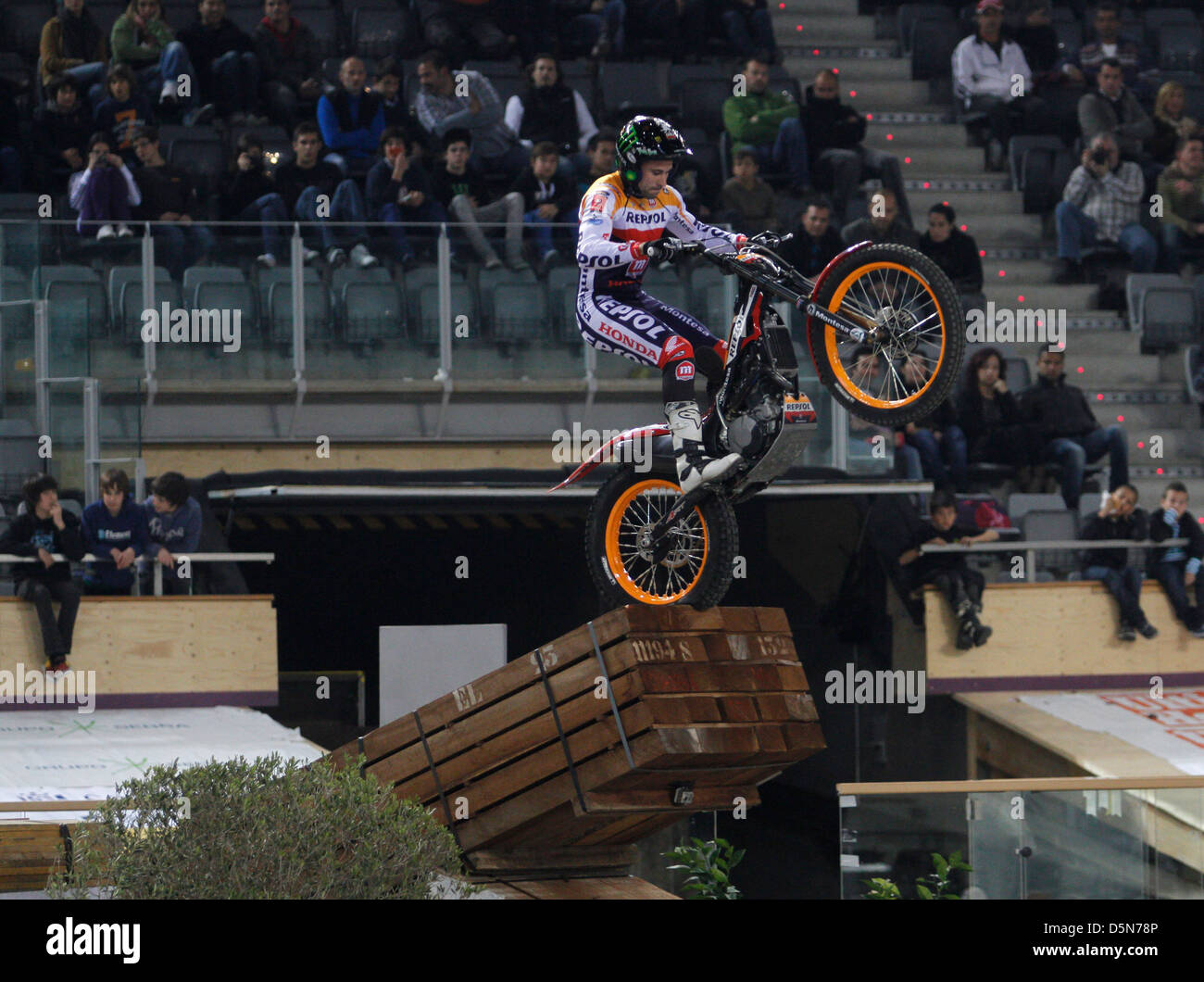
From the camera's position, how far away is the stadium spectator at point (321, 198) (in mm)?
14883

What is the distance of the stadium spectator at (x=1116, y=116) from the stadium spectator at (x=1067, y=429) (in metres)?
3.75

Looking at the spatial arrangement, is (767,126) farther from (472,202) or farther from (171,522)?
(171,522)

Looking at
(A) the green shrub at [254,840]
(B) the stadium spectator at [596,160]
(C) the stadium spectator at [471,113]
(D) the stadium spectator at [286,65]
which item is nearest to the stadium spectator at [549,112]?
(C) the stadium spectator at [471,113]

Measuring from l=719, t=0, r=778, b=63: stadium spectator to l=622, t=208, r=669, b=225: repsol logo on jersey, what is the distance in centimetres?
1035

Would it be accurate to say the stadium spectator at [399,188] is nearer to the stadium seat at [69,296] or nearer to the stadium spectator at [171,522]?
the stadium seat at [69,296]

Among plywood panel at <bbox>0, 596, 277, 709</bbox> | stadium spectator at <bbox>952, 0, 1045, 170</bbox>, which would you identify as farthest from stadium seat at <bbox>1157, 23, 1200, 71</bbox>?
plywood panel at <bbox>0, 596, 277, 709</bbox>

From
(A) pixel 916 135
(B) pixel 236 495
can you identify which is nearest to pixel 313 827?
(B) pixel 236 495

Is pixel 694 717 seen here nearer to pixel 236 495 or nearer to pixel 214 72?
pixel 236 495

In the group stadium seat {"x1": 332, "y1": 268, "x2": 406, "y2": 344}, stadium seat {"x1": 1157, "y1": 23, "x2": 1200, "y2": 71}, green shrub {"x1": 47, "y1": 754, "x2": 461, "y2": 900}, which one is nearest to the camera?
green shrub {"x1": 47, "y1": 754, "x2": 461, "y2": 900}

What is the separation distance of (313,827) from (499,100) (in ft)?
32.9

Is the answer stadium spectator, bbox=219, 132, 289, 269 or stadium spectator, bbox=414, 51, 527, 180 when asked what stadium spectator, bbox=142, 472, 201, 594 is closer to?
stadium spectator, bbox=219, 132, 289, 269

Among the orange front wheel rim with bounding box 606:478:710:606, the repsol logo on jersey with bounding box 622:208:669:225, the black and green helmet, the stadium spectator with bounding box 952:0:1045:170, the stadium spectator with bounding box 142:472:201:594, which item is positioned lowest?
the orange front wheel rim with bounding box 606:478:710:606

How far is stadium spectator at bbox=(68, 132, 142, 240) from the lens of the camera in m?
15.1

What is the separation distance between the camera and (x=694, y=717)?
9.55 m
